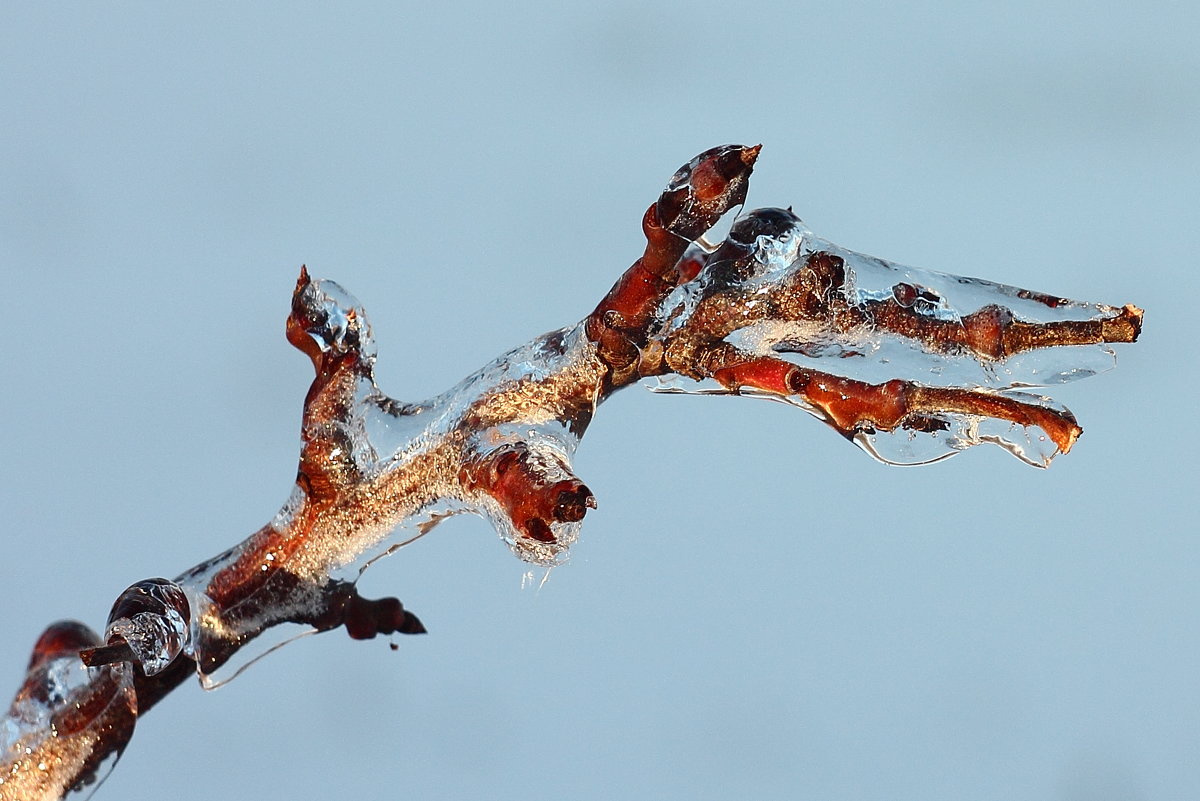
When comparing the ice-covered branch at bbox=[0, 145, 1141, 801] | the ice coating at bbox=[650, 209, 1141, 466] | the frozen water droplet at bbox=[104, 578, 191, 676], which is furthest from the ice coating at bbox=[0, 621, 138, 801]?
the ice coating at bbox=[650, 209, 1141, 466]

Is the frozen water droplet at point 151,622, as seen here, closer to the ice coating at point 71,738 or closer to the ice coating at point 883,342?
the ice coating at point 71,738

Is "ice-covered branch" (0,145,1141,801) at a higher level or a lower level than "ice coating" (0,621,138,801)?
higher

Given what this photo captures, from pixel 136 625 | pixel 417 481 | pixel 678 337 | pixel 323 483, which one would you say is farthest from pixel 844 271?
pixel 136 625

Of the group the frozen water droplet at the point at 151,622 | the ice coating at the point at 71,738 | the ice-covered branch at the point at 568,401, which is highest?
the ice-covered branch at the point at 568,401

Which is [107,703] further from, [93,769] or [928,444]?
[928,444]

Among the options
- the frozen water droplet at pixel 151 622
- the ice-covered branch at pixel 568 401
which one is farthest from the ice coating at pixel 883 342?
the frozen water droplet at pixel 151 622

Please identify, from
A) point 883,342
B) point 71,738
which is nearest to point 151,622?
point 71,738

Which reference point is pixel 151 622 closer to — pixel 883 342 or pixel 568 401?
pixel 568 401

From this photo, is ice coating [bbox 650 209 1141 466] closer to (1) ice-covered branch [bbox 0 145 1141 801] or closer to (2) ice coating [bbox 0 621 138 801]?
(1) ice-covered branch [bbox 0 145 1141 801]
